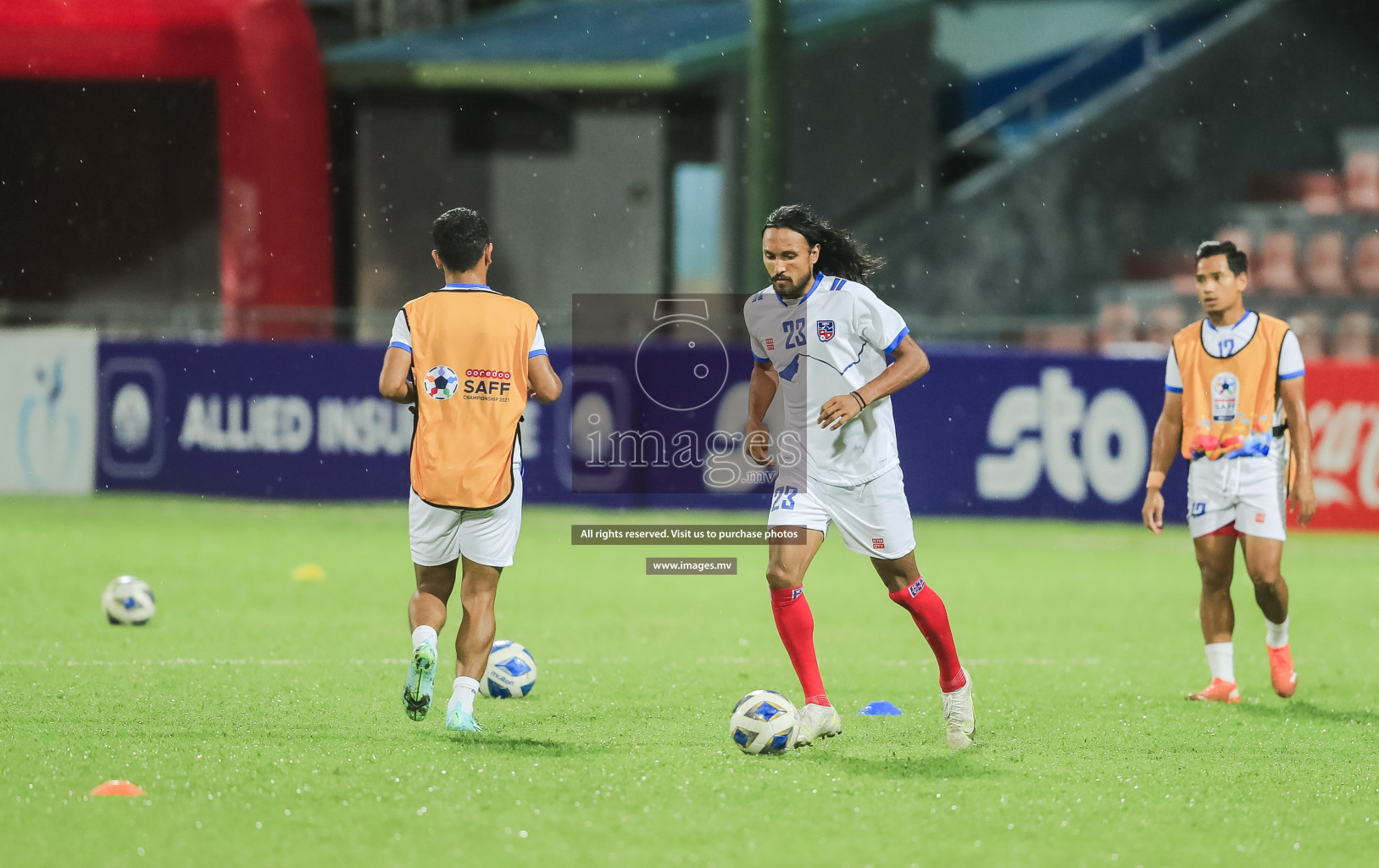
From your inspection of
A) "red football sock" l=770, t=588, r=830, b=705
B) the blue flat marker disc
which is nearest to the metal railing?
the blue flat marker disc

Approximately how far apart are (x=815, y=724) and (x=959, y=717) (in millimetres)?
538

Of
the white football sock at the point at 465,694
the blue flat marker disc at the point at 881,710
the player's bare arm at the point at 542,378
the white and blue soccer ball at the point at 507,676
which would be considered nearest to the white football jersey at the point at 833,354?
the player's bare arm at the point at 542,378

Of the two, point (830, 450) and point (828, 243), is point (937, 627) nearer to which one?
point (830, 450)

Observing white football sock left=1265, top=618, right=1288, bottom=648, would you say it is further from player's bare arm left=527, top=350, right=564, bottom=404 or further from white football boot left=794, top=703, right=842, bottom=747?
player's bare arm left=527, top=350, right=564, bottom=404

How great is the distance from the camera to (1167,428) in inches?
310

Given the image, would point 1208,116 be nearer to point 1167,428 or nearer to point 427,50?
point 427,50

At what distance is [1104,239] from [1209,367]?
16126mm

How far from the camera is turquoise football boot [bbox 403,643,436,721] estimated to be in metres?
5.93

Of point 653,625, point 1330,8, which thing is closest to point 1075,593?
point 653,625

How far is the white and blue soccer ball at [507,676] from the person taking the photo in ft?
24.4

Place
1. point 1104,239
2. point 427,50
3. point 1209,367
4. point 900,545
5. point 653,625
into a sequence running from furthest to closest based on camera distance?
point 1104,239 < point 427,50 < point 653,625 < point 1209,367 < point 900,545

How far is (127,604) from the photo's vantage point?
941cm

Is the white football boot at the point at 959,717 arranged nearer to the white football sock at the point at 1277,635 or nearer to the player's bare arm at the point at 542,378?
the player's bare arm at the point at 542,378

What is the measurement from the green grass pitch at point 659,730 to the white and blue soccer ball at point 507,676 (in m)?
0.09
